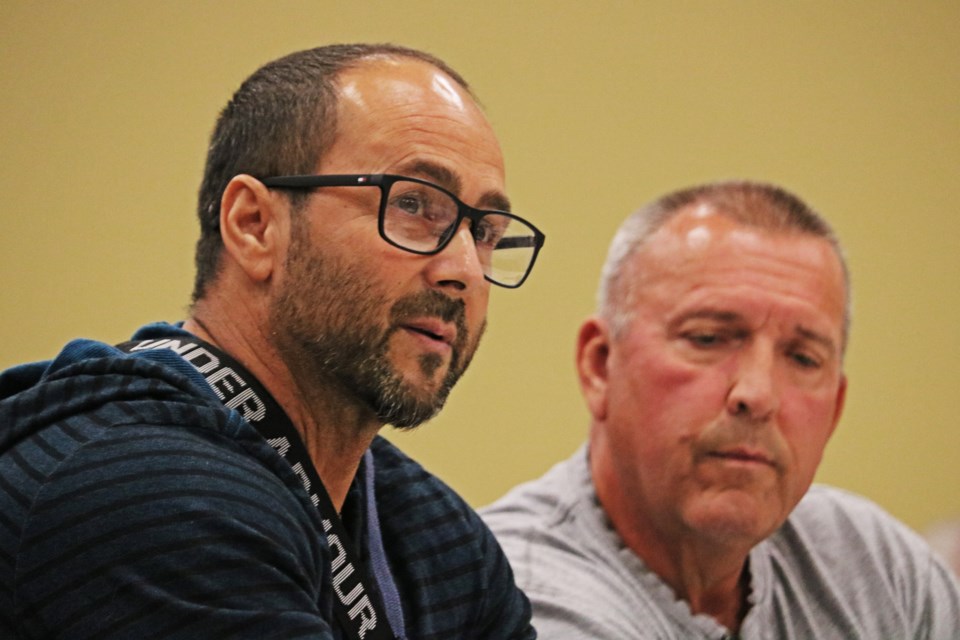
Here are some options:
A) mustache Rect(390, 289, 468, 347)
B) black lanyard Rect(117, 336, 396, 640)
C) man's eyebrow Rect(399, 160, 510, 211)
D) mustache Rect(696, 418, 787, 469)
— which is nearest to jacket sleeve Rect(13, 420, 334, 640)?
black lanyard Rect(117, 336, 396, 640)

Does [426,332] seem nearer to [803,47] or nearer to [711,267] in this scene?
[711,267]

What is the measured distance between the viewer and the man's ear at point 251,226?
1146 mm

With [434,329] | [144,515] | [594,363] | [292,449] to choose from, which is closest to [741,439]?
[594,363]

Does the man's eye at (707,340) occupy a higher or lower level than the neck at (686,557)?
higher

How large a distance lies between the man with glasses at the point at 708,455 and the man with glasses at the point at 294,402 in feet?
1.04

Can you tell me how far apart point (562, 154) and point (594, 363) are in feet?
2.92

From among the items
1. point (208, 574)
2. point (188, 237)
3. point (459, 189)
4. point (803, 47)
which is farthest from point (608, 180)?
point (208, 574)

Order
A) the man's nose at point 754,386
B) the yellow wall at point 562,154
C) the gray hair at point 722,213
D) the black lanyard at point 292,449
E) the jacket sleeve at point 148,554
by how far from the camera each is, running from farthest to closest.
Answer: the yellow wall at point 562,154
the gray hair at point 722,213
the man's nose at point 754,386
the black lanyard at point 292,449
the jacket sleeve at point 148,554

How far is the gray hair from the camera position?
1685mm

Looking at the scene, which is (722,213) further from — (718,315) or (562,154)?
(562,154)

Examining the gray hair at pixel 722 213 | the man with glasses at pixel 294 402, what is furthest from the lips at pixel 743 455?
the man with glasses at pixel 294 402

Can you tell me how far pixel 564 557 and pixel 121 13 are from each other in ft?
4.10

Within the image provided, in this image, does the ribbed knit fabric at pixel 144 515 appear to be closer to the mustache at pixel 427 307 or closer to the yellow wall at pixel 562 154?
the mustache at pixel 427 307

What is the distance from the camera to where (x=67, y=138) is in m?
2.03
